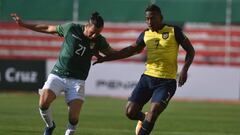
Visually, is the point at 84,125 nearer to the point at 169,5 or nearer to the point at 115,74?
the point at 115,74

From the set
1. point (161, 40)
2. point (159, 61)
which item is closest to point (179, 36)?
point (161, 40)

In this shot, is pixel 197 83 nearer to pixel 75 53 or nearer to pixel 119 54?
pixel 119 54

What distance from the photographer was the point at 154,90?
1377cm

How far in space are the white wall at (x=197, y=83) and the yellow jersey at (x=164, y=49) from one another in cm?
1568

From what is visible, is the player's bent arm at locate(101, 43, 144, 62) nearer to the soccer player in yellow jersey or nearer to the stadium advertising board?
the soccer player in yellow jersey

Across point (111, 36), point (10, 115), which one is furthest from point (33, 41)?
point (10, 115)

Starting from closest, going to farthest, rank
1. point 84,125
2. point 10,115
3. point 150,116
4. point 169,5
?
point 150,116, point 84,125, point 10,115, point 169,5

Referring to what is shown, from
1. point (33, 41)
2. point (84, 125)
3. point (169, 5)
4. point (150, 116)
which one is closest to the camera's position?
point (150, 116)

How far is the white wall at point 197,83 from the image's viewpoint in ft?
Result: 96.3

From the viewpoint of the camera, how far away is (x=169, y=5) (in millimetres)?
31391

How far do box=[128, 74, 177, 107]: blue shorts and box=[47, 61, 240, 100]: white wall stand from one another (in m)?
15.5

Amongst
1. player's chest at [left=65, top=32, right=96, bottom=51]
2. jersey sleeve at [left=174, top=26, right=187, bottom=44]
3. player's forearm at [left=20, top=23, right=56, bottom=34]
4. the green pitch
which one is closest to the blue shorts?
jersey sleeve at [left=174, top=26, right=187, bottom=44]

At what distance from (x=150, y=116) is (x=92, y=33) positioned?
5.94 feet

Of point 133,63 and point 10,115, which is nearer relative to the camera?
point 10,115
